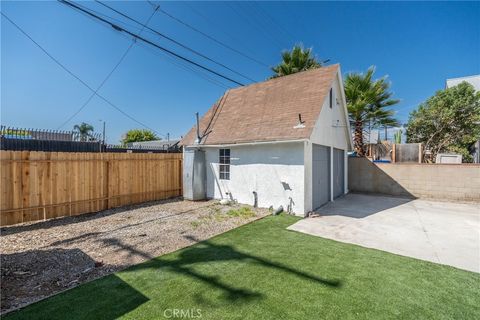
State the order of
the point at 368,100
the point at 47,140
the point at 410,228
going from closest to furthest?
the point at 410,228 → the point at 47,140 → the point at 368,100

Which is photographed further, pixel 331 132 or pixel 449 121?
pixel 449 121

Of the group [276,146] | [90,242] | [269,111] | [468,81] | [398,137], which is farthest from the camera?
[468,81]

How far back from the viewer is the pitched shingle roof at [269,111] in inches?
321

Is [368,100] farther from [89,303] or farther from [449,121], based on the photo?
[89,303]

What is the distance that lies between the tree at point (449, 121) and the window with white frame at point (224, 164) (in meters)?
14.7

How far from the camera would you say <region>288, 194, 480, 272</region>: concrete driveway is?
4715 millimetres

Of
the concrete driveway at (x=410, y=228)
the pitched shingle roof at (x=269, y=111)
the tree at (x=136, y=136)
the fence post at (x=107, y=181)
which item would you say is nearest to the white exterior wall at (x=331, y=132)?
the pitched shingle roof at (x=269, y=111)

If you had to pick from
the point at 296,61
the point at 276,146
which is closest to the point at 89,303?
the point at 276,146

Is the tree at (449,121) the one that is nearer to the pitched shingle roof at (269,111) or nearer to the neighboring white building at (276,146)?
the neighboring white building at (276,146)

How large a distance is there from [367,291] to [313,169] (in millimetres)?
5323

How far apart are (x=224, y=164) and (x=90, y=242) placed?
5.71m

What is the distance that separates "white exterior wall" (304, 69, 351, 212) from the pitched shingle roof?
56cm

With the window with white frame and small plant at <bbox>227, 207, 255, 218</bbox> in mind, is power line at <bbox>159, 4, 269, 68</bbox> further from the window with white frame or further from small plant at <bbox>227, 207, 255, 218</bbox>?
small plant at <bbox>227, 207, 255, 218</bbox>

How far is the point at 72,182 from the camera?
7.23 meters
